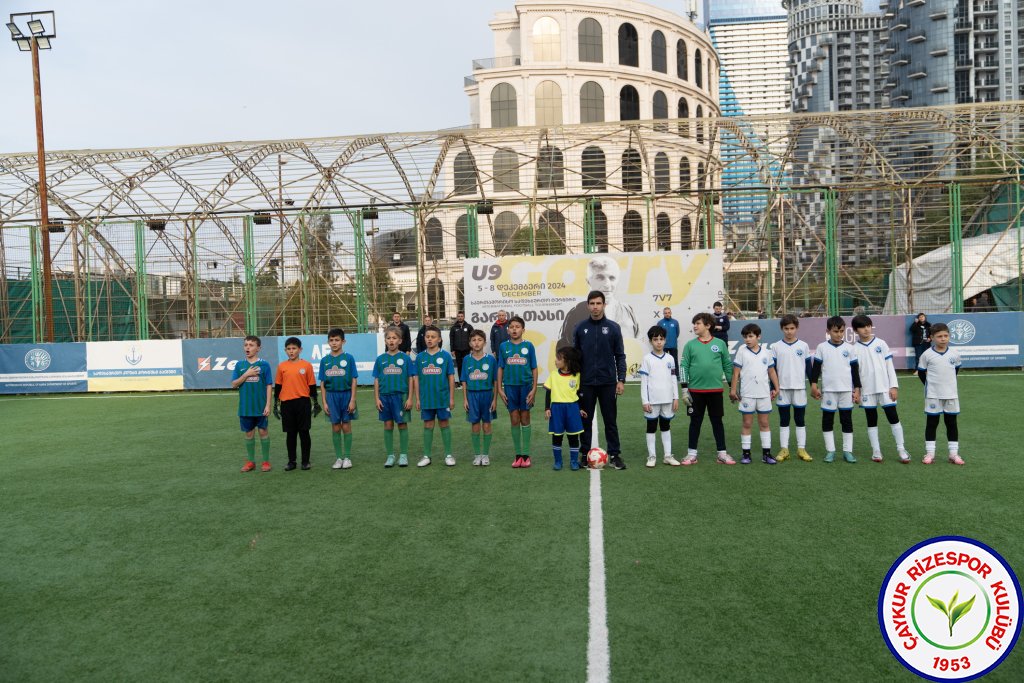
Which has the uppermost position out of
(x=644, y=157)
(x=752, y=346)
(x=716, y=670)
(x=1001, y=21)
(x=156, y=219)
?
(x=1001, y=21)

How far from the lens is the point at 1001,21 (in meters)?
75.3

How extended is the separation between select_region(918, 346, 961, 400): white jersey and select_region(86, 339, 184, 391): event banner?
16335 mm

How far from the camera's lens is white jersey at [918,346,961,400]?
25.1ft

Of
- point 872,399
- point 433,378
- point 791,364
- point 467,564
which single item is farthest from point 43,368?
point 872,399

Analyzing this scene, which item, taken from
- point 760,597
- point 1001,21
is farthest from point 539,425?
point 1001,21

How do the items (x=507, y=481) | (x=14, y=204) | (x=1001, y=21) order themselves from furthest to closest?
(x=1001, y=21) → (x=14, y=204) → (x=507, y=481)

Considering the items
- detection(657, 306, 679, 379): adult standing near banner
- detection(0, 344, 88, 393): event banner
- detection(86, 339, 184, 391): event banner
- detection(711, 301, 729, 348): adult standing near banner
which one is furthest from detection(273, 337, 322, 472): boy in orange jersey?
detection(0, 344, 88, 393): event banner

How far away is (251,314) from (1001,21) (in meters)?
83.9

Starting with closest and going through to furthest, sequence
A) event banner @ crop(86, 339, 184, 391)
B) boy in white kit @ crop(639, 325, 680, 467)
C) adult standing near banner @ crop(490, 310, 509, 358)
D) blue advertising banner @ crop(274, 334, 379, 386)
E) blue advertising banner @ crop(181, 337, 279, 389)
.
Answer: boy in white kit @ crop(639, 325, 680, 467) < adult standing near banner @ crop(490, 310, 509, 358) < blue advertising banner @ crop(274, 334, 379, 386) < blue advertising banner @ crop(181, 337, 279, 389) < event banner @ crop(86, 339, 184, 391)

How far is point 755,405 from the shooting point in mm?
8125

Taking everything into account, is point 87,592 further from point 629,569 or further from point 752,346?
point 752,346

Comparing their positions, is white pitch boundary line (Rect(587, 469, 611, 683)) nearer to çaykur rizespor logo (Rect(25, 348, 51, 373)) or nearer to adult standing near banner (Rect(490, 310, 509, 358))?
adult standing near banner (Rect(490, 310, 509, 358))

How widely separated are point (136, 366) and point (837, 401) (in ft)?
54.1

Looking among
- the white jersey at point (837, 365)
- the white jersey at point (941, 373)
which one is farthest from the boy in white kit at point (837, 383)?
the white jersey at point (941, 373)
